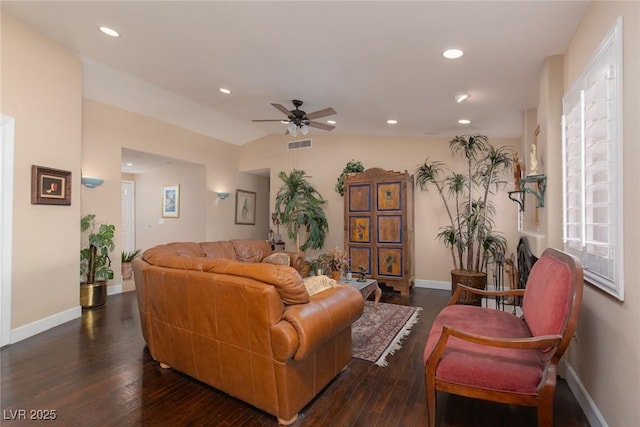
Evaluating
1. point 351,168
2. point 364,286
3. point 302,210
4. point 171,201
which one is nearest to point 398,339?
point 364,286

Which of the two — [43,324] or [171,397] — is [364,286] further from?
[43,324]

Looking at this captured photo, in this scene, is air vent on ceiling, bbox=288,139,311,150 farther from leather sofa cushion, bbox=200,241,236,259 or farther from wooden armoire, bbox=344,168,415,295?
leather sofa cushion, bbox=200,241,236,259

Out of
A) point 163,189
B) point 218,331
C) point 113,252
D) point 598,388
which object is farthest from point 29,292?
point 598,388

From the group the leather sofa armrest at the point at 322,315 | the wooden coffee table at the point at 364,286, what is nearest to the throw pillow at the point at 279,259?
the wooden coffee table at the point at 364,286

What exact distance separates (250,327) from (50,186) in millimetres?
3142

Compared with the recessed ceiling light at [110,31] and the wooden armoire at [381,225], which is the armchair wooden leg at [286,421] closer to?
the wooden armoire at [381,225]

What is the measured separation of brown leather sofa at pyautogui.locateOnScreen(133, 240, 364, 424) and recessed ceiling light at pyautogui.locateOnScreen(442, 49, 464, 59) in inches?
81.8

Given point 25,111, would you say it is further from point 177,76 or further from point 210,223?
point 210,223

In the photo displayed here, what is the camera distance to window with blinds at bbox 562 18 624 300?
1610mm

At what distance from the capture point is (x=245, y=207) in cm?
777

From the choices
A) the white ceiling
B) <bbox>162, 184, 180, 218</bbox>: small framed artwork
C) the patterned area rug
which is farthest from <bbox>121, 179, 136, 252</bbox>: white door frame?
the patterned area rug

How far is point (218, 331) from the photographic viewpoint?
2.07 meters

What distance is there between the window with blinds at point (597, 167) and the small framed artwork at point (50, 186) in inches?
188

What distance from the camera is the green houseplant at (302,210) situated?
20.0 ft
